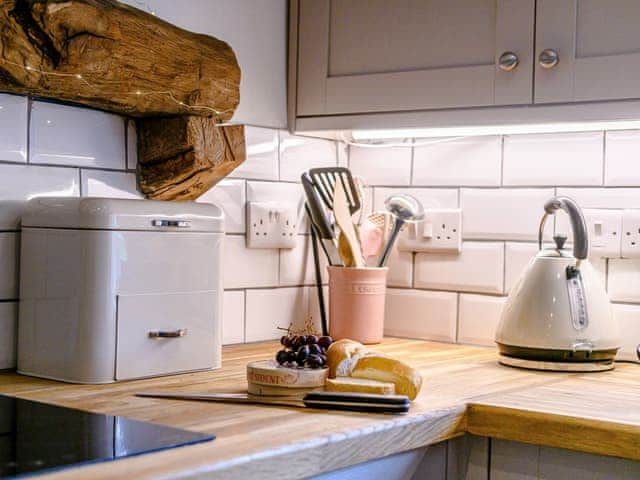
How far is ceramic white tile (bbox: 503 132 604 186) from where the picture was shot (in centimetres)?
194

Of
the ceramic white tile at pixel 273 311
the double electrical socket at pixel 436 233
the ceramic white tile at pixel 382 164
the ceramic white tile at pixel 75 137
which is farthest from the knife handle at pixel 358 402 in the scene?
the ceramic white tile at pixel 382 164

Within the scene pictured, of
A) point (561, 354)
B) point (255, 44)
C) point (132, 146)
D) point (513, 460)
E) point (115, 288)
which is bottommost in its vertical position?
point (513, 460)

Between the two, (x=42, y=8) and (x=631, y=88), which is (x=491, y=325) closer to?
(x=631, y=88)

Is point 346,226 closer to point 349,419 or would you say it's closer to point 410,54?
point 410,54

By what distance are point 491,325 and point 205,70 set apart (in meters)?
0.76

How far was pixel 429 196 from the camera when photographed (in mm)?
2152

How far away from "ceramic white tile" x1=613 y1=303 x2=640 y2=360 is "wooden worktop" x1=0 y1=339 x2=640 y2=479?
189mm

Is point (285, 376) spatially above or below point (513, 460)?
above

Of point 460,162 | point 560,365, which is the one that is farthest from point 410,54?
point 560,365

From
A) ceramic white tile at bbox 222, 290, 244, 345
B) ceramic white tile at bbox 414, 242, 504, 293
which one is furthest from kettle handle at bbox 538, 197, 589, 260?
ceramic white tile at bbox 222, 290, 244, 345

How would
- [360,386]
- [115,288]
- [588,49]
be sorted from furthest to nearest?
1. [588,49]
2. [115,288]
3. [360,386]

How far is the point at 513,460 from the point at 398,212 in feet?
2.56

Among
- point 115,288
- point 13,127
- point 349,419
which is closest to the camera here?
point 349,419

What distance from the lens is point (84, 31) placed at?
5.01 ft
